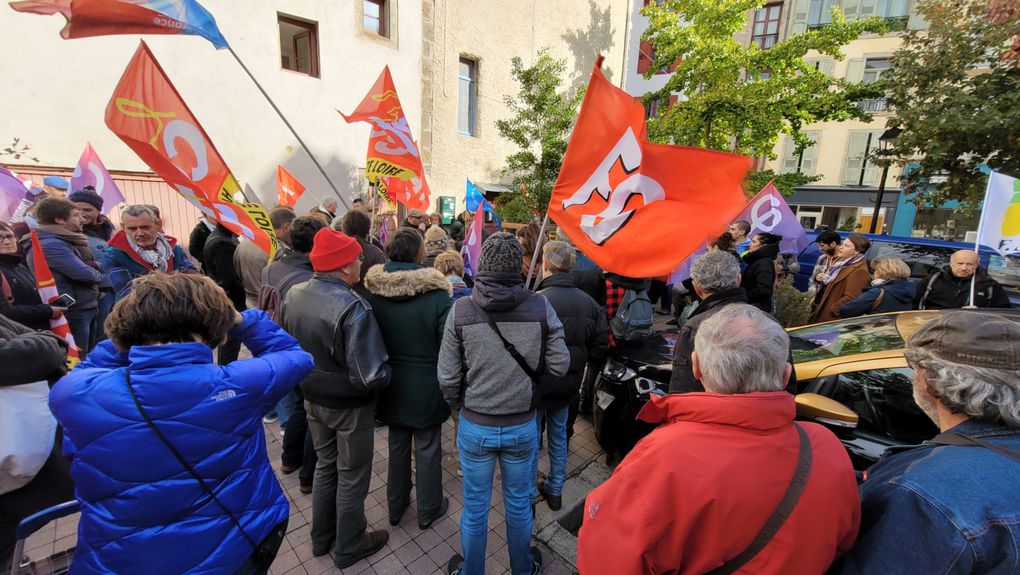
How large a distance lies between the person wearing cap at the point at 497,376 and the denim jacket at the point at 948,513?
1.46 metres

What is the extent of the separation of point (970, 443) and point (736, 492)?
1.87 ft

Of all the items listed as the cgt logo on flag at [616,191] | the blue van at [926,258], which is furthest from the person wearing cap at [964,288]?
the cgt logo on flag at [616,191]

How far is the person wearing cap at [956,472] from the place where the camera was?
3.12 ft

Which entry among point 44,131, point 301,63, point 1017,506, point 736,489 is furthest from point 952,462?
point 301,63

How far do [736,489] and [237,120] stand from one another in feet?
40.0

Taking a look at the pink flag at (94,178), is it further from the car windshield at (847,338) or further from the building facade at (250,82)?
the car windshield at (847,338)

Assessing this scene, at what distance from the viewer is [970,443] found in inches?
42.1

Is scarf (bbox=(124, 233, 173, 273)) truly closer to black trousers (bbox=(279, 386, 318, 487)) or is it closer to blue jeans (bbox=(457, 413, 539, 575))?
black trousers (bbox=(279, 386, 318, 487))

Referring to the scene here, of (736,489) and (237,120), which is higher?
(237,120)

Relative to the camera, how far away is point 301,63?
11.4 m

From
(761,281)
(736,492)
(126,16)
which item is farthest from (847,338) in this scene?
(126,16)

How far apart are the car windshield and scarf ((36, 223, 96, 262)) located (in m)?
5.54

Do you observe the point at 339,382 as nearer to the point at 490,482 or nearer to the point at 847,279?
the point at 490,482

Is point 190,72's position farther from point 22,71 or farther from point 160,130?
point 160,130
